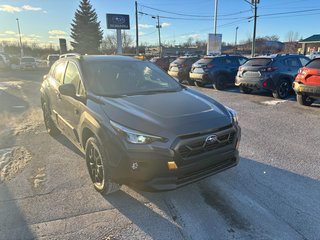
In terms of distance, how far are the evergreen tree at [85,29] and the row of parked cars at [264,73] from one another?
39148mm

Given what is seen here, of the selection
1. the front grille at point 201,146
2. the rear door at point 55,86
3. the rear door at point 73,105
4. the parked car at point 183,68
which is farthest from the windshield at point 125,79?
the parked car at point 183,68

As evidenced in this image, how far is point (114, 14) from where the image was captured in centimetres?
3238

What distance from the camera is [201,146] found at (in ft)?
9.78

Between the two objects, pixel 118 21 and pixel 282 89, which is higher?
pixel 118 21

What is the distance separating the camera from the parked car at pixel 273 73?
9656mm

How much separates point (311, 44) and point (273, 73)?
5565cm

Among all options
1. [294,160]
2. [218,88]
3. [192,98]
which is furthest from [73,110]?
[218,88]

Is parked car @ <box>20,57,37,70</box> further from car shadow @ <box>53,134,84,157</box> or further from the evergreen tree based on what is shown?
car shadow @ <box>53,134,84,157</box>

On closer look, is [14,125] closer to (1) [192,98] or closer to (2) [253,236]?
(1) [192,98]

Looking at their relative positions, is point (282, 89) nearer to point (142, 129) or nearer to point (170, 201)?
point (170, 201)

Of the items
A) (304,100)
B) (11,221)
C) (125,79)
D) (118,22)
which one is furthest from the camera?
(118,22)

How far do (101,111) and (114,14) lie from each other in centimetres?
3212

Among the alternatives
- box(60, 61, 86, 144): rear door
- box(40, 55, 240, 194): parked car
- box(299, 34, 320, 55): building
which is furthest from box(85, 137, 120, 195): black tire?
box(299, 34, 320, 55): building

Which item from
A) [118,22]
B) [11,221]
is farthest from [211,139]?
[118,22]
